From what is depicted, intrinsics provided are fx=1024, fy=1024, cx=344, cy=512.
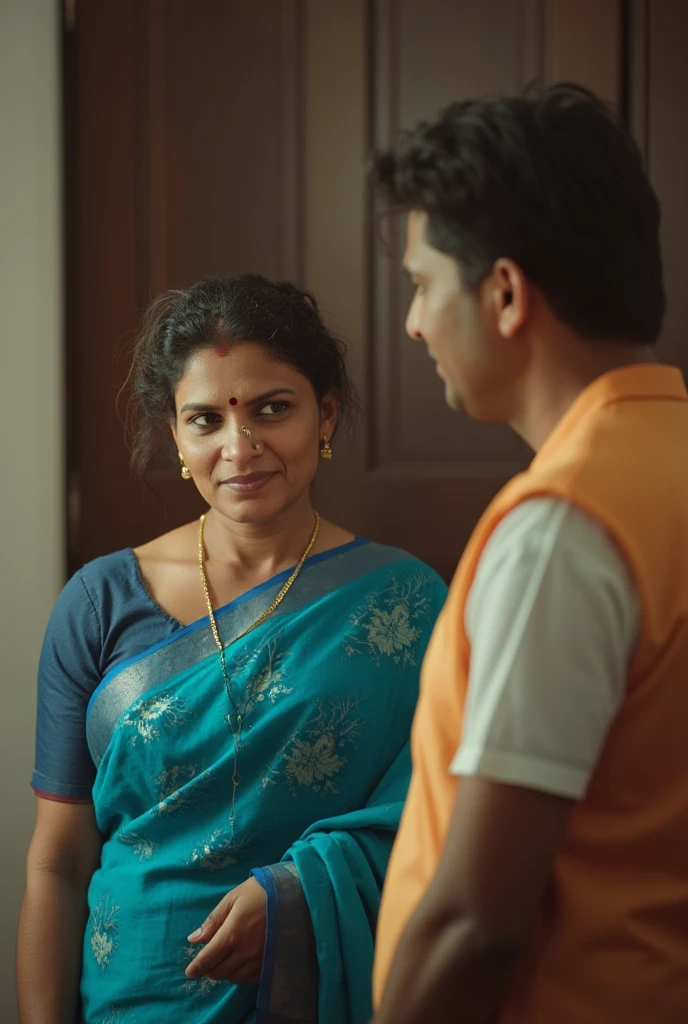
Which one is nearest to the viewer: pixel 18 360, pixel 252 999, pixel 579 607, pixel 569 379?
pixel 579 607

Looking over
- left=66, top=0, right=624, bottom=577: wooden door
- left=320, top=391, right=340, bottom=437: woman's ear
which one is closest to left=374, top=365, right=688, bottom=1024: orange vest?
left=320, top=391, right=340, bottom=437: woman's ear

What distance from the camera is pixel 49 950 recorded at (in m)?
1.43

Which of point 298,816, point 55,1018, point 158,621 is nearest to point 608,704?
point 298,816

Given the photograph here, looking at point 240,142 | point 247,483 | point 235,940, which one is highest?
point 240,142

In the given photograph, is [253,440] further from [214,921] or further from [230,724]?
[214,921]

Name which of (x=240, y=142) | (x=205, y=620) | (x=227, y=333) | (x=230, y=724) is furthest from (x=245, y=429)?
(x=240, y=142)

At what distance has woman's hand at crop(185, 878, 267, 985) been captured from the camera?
4.19 ft

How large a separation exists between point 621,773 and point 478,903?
0.13 metres

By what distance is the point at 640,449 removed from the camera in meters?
0.70

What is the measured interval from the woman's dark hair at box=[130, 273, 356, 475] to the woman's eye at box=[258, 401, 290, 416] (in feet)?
0.20

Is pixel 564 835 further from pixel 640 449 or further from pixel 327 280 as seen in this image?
pixel 327 280

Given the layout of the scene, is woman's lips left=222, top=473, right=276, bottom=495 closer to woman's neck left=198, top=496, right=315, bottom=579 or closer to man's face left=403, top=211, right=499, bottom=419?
woman's neck left=198, top=496, right=315, bottom=579

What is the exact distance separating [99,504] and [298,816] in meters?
0.71

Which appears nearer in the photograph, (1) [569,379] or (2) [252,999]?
(1) [569,379]
